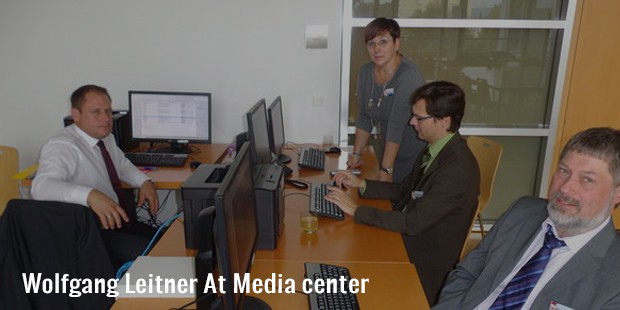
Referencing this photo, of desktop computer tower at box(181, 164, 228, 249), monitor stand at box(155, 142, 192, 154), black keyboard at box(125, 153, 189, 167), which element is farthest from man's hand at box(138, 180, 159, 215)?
desktop computer tower at box(181, 164, 228, 249)

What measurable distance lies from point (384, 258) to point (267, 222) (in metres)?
0.47

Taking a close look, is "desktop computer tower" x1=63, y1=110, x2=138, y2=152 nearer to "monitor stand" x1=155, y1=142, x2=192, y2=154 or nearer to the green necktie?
"monitor stand" x1=155, y1=142, x2=192, y2=154

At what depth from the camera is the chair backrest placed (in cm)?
271

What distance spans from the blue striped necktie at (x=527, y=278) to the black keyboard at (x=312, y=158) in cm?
158

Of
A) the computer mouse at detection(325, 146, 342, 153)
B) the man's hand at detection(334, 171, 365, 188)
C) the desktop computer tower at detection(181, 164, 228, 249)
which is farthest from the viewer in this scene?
the computer mouse at detection(325, 146, 342, 153)

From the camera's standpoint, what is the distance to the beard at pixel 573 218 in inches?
53.7

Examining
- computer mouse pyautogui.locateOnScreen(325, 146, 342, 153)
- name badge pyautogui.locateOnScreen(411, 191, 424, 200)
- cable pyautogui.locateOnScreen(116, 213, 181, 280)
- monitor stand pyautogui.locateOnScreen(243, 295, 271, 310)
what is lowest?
cable pyautogui.locateOnScreen(116, 213, 181, 280)

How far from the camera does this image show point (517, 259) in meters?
1.54

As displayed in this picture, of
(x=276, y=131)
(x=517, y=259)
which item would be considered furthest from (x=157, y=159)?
(x=517, y=259)

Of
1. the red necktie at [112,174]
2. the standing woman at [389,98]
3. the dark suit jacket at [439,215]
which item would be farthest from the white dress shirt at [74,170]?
the standing woman at [389,98]

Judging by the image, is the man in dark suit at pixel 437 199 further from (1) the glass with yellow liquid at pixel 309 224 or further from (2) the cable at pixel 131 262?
(2) the cable at pixel 131 262

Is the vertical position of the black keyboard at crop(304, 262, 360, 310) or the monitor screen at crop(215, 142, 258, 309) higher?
the monitor screen at crop(215, 142, 258, 309)

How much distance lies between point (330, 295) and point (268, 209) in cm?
44

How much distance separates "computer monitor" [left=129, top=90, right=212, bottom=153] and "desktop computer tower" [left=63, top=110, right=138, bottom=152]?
0.12ft
